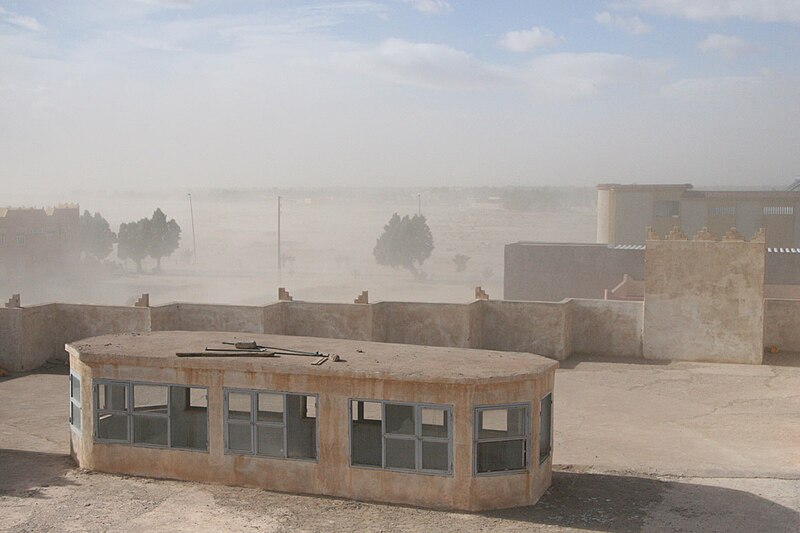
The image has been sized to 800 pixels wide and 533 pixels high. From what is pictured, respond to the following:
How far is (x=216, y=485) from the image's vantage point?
1486 cm

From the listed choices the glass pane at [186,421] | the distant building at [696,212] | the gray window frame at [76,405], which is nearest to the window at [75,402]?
the gray window frame at [76,405]

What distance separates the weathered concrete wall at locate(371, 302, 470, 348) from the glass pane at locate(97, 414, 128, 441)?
11732 millimetres

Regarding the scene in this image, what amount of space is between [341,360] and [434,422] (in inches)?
79.9

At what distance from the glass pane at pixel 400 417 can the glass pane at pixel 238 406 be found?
247cm

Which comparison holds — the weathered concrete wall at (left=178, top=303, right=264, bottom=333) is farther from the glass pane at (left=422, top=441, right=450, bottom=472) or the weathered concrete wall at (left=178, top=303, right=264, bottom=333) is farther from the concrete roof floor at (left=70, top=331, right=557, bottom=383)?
the glass pane at (left=422, top=441, right=450, bottom=472)

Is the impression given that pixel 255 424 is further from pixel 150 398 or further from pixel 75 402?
pixel 75 402

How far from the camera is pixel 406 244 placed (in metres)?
96.4

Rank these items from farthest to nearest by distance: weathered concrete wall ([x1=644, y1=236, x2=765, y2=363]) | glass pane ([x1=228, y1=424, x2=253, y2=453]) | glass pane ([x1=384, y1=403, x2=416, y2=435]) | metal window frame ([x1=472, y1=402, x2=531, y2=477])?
weathered concrete wall ([x1=644, y1=236, x2=765, y2=363])
glass pane ([x1=228, y1=424, x2=253, y2=453])
glass pane ([x1=384, y1=403, x2=416, y2=435])
metal window frame ([x1=472, y1=402, x2=531, y2=477])

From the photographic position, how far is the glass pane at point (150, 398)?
15.0 m

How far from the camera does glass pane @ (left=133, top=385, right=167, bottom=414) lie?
592 inches

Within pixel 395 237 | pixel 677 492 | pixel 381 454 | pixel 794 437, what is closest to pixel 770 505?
pixel 677 492

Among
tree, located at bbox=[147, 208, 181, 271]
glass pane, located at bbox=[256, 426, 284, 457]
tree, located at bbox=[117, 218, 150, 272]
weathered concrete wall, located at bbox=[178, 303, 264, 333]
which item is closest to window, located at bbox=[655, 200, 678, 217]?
weathered concrete wall, located at bbox=[178, 303, 264, 333]

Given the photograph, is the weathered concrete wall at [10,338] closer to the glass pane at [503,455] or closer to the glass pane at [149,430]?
the glass pane at [149,430]

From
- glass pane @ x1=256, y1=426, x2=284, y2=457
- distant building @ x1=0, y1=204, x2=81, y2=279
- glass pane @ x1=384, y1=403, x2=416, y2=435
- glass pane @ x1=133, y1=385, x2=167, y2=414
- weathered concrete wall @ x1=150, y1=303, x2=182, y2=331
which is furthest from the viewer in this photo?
distant building @ x1=0, y1=204, x2=81, y2=279
